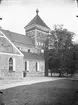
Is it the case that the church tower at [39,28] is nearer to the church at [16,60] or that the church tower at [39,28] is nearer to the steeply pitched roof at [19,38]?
the church at [16,60]

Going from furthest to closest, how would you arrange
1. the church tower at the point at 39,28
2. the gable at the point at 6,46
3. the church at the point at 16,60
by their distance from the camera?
the gable at the point at 6,46
the church at the point at 16,60
the church tower at the point at 39,28

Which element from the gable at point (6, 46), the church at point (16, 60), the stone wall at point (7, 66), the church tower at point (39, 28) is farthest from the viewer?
the gable at point (6, 46)

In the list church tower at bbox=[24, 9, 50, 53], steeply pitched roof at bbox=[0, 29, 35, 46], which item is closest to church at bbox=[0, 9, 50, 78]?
church tower at bbox=[24, 9, 50, 53]

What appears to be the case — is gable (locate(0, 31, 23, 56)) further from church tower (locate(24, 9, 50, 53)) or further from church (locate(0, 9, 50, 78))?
church tower (locate(24, 9, 50, 53))

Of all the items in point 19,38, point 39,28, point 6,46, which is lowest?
point 6,46

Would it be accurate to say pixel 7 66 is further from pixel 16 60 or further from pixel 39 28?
pixel 39 28

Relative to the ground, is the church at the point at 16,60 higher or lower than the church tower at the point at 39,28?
lower

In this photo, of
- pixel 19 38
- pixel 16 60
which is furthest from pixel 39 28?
pixel 19 38

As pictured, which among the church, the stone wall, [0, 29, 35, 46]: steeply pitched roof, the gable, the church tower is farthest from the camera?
[0, 29, 35, 46]: steeply pitched roof

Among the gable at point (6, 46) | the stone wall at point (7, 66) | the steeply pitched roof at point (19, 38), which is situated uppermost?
the steeply pitched roof at point (19, 38)

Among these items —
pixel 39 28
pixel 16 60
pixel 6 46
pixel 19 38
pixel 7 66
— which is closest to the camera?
pixel 7 66

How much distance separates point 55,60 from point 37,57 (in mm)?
16986

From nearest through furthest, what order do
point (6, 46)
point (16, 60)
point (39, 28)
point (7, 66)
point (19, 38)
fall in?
point (7, 66)
point (6, 46)
point (16, 60)
point (39, 28)
point (19, 38)

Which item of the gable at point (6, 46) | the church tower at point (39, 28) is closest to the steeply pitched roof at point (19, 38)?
the church tower at point (39, 28)
